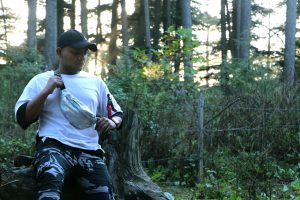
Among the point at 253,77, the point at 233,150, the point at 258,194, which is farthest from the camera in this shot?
the point at 253,77

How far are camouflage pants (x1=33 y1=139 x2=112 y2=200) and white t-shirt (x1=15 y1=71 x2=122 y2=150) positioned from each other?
7 cm

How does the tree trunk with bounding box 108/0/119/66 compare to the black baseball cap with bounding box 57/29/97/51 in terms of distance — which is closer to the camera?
A: the black baseball cap with bounding box 57/29/97/51

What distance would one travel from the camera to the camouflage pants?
354 cm

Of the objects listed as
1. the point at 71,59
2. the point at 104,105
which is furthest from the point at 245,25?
the point at 71,59

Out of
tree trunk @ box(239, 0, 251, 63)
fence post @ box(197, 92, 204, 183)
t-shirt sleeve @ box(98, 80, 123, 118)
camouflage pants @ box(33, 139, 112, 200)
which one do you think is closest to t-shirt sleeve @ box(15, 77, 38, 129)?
camouflage pants @ box(33, 139, 112, 200)

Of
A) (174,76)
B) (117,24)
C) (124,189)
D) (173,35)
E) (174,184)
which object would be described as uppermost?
(117,24)

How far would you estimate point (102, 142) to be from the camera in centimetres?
488

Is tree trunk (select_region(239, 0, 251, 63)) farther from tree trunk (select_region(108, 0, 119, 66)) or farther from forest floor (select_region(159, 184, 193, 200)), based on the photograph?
forest floor (select_region(159, 184, 193, 200))

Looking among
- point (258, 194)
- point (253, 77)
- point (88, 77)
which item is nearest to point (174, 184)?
point (258, 194)

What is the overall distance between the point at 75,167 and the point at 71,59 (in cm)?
95

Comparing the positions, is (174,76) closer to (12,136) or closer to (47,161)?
(12,136)

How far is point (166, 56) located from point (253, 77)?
5234 mm

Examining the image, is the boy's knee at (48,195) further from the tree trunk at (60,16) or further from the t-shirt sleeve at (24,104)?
the tree trunk at (60,16)

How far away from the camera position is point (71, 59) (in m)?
4.01
